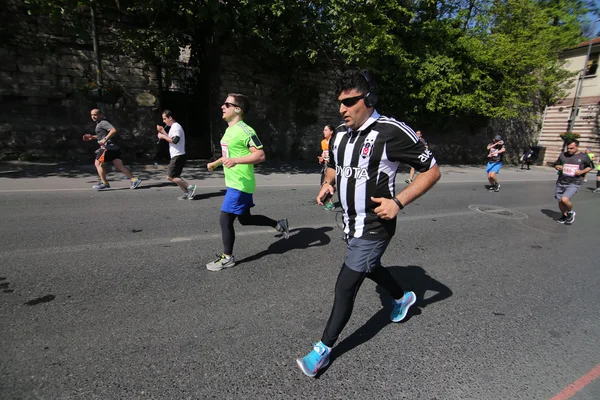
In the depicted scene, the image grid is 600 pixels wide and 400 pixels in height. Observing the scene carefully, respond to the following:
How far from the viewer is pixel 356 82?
2.09 metres

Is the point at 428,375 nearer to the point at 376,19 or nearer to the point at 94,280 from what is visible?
the point at 94,280

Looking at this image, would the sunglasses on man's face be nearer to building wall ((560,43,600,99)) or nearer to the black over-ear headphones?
the black over-ear headphones

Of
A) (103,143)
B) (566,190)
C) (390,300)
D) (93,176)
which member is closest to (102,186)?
(103,143)

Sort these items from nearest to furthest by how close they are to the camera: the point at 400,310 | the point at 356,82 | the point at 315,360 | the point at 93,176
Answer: the point at 356,82 < the point at 315,360 < the point at 400,310 < the point at 93,176

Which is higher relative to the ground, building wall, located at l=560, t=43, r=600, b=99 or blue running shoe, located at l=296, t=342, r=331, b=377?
building wall, located at l=560, t=43, r=600, b=99

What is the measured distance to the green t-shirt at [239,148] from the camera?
3598 mm

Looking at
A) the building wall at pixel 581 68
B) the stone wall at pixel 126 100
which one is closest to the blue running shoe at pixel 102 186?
the stone wall at pixel 126 100

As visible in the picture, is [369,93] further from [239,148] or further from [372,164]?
[239,148]

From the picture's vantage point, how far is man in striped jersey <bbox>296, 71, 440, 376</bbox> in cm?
209

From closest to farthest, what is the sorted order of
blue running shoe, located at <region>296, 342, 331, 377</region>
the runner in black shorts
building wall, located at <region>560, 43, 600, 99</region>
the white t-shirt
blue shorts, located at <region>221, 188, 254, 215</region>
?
blue running shoe, located at <region>296, 342, 331, 377</region> → blue shorts, located at <region>221, 188, 254, 215</region> → the white t-shirt → the runner in black shorts → building wall, located at <region>560, 43, 600, 99</region>

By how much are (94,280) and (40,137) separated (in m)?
10.5

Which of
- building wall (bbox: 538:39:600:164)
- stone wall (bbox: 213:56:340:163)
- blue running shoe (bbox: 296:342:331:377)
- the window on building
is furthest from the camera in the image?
the window on building

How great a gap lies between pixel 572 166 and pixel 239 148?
276 inches

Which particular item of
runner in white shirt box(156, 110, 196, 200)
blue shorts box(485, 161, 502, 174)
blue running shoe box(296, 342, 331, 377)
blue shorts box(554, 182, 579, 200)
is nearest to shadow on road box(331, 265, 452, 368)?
blue running shoe box(296, 342, 331, 377)
